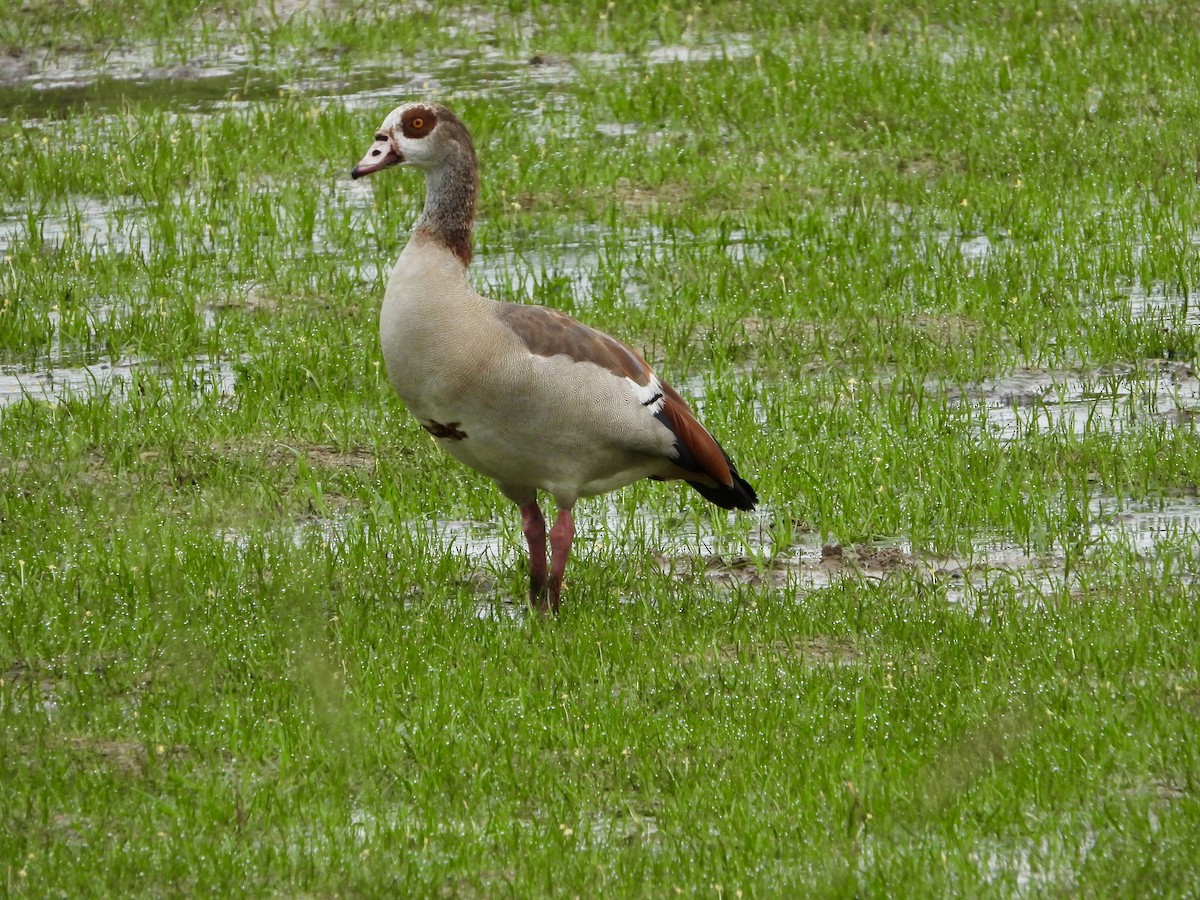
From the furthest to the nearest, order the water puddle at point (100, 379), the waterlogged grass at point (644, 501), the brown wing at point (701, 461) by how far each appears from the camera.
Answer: the water puddle at point (100, 379)
the brown wing at point (701, 461)
the waterlogged grass at point (644, 501)

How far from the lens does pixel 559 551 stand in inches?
294

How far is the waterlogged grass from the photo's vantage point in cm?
569

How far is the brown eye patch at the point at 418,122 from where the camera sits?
7.50 metres

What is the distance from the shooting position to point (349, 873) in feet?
17.5

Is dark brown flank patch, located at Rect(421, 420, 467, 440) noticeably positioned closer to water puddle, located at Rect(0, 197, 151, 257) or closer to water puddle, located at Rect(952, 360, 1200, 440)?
water puddle, located at Rect(952, 360, 1200, 440)

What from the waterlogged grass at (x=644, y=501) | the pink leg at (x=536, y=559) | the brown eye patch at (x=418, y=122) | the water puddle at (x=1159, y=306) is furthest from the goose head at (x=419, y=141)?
the water puddle at (x=1159, y=306)

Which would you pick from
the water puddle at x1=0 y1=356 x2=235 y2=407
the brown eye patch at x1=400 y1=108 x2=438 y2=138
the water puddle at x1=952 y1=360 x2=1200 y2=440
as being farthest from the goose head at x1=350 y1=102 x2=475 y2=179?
the water puddle at x1=952 y1=360 x2=1200 y2=440

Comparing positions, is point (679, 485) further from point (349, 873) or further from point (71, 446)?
point (349, 873)

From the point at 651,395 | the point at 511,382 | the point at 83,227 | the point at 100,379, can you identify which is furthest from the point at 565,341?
the point at 83,227

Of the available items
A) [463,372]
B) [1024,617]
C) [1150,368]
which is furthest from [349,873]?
[1150,368]

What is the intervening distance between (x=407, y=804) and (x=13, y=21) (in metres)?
14.3

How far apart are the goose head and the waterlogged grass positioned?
1.69m

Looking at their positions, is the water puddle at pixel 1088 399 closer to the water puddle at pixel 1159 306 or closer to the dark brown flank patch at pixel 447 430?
the water puddle at pixel 1159 306

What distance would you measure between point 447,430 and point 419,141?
1248 millimetres
